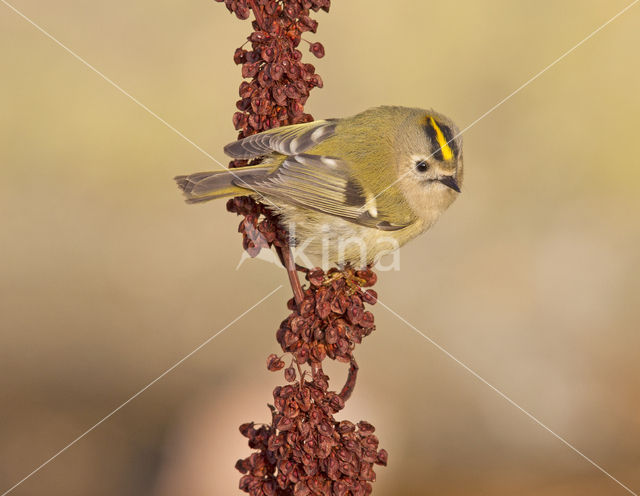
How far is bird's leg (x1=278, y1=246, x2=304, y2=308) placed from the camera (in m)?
1.42

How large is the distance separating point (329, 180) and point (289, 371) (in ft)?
1.60

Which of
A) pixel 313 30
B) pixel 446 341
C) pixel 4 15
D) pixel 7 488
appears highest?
pixel 4 15

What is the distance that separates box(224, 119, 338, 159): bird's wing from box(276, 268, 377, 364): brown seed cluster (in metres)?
0.27

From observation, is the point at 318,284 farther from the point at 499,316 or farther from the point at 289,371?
the point at 499,316

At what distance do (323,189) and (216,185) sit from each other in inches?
10.4

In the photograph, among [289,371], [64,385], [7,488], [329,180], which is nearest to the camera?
[289,371]

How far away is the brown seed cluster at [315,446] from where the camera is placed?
1.42 meters

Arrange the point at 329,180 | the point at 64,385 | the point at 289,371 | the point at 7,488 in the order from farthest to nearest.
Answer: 1. the point at 64,385
2. the point at 7,488
3. the point at 329,180
4. the point at 289,371

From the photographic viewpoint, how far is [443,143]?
1755 mm

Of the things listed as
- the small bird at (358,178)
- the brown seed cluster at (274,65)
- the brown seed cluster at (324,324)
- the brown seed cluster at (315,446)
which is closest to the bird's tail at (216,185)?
the small bird at (358,178)

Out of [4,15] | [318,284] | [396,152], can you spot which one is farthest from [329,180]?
[4,15]

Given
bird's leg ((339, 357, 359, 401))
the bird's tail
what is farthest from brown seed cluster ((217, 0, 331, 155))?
bird's leg ((339, 357, 359, 401))

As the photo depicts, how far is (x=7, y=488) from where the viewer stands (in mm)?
2535

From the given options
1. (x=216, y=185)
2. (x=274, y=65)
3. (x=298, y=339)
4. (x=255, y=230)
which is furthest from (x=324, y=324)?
(x=274, y=65)
